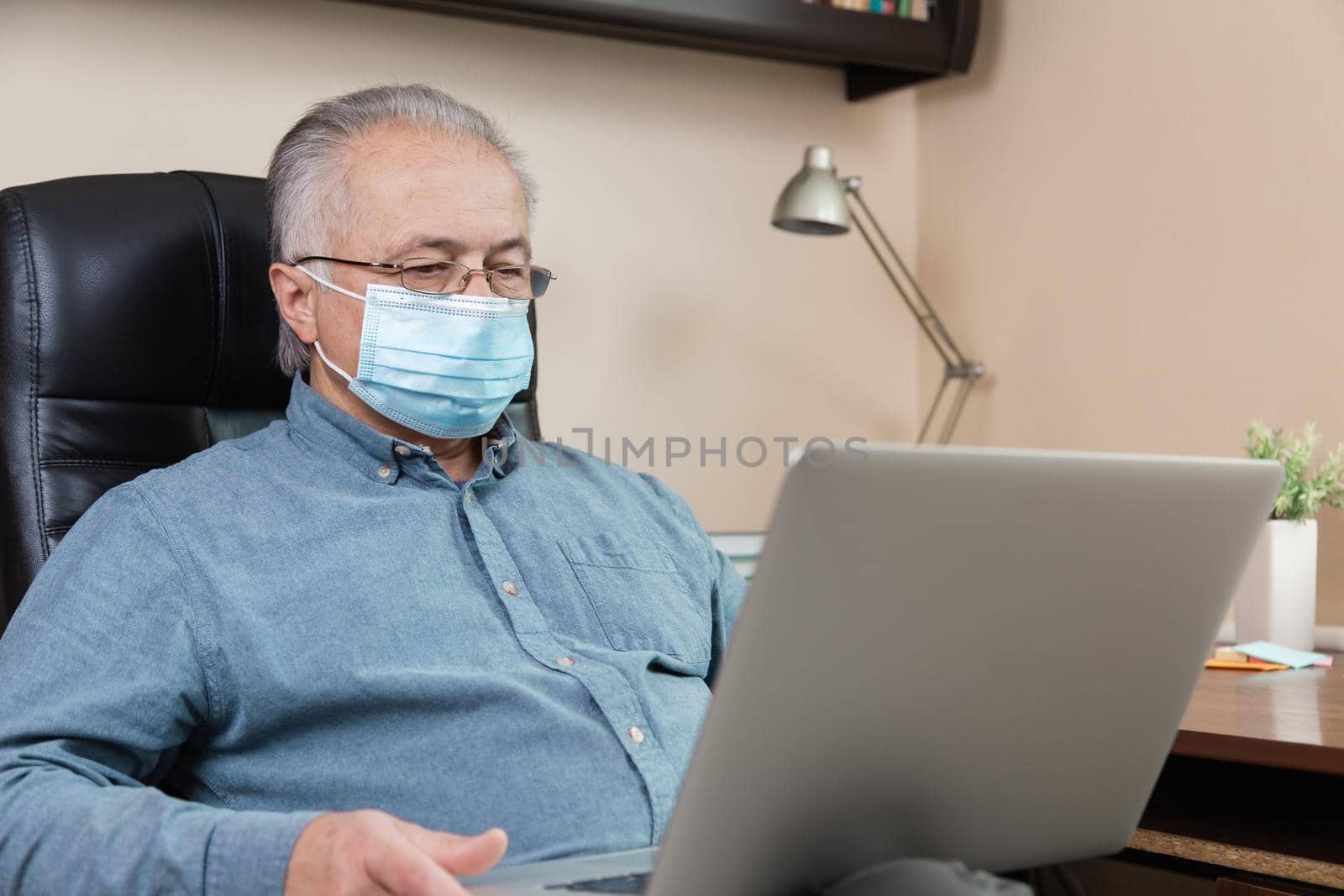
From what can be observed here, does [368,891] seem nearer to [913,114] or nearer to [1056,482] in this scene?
[1056,482]

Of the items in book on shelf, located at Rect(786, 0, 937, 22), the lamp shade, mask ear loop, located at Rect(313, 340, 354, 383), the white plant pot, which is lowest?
the white plant pot

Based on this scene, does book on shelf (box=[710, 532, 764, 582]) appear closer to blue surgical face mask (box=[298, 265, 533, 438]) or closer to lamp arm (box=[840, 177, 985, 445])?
lamp arm (box=[840, 177, 985, 445])

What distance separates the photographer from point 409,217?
4.15 feet

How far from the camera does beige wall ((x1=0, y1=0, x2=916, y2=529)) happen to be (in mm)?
1803

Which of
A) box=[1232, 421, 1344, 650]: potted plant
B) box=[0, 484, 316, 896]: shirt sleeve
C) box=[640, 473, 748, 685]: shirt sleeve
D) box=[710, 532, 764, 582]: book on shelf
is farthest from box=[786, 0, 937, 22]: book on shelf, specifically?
box=[0, 484, 316, 896]: shirt sleeve

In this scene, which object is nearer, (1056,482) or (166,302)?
(1056,482)

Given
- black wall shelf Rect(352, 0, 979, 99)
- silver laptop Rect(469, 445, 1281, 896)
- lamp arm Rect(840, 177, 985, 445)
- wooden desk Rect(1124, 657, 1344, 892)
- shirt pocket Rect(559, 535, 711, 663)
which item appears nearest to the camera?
→ silver laptop Rect(469, 445, 1281, 896)

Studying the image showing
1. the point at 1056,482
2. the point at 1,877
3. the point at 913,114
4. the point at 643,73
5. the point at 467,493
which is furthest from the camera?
the point at 913,114

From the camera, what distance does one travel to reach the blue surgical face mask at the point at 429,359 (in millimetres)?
1261

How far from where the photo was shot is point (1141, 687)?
2.44 feet

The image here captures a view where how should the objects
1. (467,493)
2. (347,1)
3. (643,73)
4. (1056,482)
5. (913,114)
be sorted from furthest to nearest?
1. (913,114)
2. (643,73)
3. (347,1)
4. (467,493)
5. (1056,482)

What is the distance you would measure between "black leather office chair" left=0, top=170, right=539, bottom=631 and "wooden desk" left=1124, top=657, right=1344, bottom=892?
940 mm

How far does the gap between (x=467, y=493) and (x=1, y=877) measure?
1.62ft

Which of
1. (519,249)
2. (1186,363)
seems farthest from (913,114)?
(519,249)
